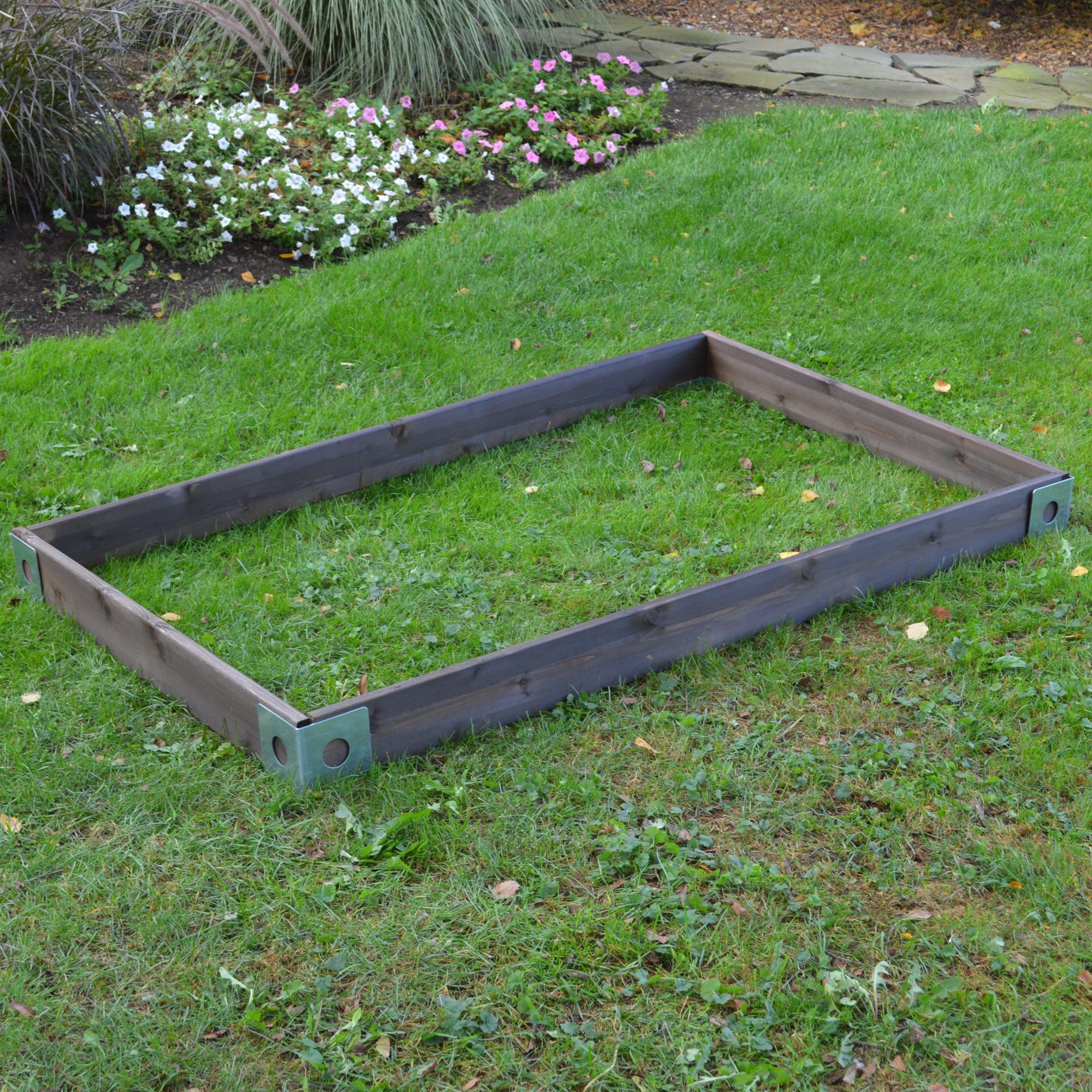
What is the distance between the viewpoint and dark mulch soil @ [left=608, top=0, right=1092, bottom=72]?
32.7ft

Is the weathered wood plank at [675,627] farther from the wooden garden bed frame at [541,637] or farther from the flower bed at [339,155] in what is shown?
the flower bed at [339,155]

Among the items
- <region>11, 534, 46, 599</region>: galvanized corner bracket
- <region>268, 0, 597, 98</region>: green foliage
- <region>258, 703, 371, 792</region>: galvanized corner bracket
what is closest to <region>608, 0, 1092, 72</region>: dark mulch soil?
<region>268, 0, 597, 98</region>: green foliage

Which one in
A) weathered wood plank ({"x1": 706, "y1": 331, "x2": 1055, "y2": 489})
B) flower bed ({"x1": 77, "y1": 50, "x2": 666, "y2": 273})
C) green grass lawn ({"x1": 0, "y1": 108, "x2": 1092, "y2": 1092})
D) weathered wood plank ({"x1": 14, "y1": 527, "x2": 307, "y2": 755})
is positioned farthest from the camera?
flower bed ({"x1": 77, "y1": 50, "x2": 666, "y2": 273})

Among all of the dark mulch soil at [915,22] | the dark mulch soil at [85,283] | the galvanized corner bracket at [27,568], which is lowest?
the galvanized corner bracket at [27,568]

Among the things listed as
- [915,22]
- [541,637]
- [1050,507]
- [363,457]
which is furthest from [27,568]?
[915,22]

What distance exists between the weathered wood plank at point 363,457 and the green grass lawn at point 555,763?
4.2 inches

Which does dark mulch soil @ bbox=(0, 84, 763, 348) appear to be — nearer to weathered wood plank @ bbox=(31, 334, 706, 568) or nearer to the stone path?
weathered wood plank @ bbox=(31, 334, 706, 568)

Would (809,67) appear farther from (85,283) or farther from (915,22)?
(85,283)

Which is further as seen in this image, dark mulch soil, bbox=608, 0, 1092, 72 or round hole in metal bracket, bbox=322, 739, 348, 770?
dark mulch soil, bbox=608, 0, 1092, 72

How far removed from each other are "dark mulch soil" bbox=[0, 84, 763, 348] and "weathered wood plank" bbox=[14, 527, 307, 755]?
2.21 m

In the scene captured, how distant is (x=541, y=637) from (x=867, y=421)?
6.41 feet

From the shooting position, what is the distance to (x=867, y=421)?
15.3 feet

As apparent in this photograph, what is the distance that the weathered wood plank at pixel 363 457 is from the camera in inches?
157

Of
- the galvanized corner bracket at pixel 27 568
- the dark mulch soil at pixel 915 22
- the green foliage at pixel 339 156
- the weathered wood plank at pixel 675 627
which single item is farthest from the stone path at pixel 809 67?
the galvanized corner bracket at pixel 27 568
